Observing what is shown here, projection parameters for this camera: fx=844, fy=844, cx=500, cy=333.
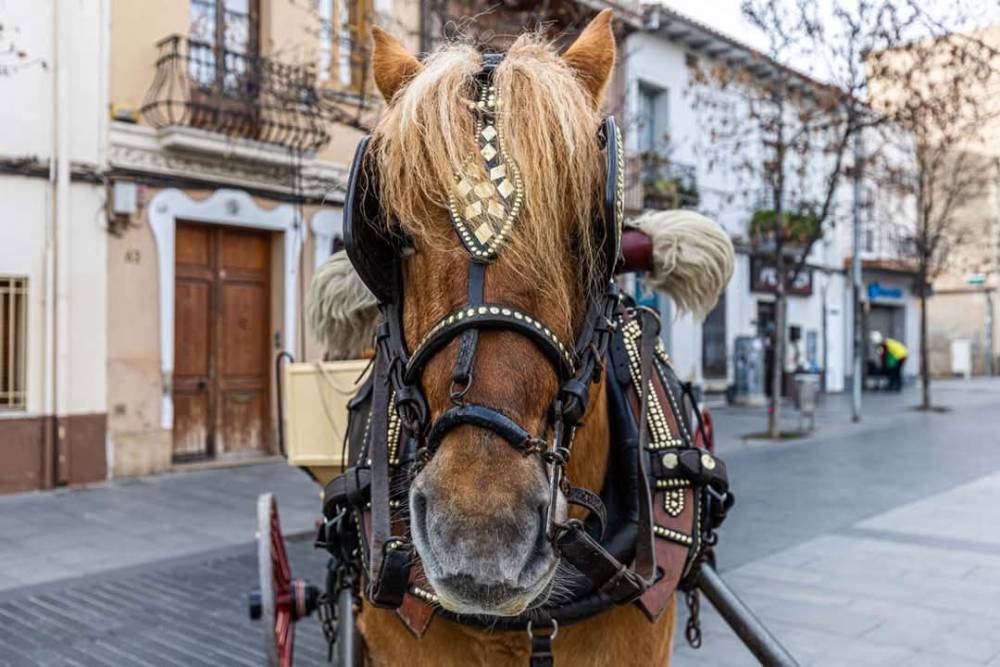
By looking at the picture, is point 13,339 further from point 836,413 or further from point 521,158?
point 836,413

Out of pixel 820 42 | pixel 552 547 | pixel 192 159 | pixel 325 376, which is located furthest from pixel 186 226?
pixel 552 547

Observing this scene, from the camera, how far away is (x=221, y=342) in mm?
10828

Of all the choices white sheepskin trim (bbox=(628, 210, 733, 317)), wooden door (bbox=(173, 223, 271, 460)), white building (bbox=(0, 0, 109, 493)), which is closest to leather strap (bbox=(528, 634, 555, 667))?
white sheepskin trim (bbox=(628, 210, 733, 317))

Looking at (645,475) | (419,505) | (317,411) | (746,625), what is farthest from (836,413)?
(419,505)

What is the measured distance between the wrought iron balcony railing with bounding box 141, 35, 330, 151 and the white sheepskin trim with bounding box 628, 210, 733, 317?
728cm

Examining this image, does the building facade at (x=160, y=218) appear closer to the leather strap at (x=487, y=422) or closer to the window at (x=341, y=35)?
the window at (x=341, y=35)

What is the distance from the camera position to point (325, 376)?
3613mm

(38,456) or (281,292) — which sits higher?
(281,292)

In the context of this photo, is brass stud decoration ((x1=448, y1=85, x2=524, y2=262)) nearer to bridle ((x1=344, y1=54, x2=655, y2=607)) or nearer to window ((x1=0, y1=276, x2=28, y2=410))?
bridle ((x1=344, y1=54, x2=655, y2=607))

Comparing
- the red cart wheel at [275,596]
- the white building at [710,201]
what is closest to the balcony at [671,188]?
the white building at [710,201]

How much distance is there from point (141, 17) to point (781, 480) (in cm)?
928

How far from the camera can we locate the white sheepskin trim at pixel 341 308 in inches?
117

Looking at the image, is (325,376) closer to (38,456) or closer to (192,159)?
(38,456)

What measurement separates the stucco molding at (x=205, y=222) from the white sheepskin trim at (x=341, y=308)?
7312mm
